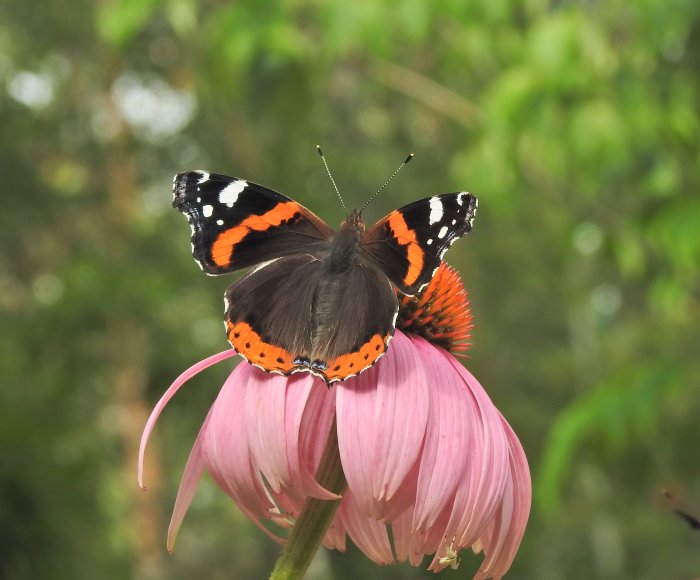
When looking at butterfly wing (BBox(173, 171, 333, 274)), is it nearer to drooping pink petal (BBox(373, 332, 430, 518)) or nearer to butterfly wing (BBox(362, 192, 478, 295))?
butterfly wing (BBox(362, 192, 478, 295))

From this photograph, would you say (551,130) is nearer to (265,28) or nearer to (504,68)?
(504,68)

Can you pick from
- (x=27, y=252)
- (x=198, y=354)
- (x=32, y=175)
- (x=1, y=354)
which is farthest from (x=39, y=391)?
(x=27, y=252)

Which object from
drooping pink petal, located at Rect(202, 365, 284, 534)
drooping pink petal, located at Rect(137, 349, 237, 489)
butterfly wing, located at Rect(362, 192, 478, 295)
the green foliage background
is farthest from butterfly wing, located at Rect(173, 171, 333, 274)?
the green foliage background

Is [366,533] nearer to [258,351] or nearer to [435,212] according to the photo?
[258,351]

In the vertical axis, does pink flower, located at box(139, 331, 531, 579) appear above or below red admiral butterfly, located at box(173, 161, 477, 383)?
below

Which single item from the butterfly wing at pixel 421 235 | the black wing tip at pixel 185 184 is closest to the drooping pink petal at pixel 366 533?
the butterfly wing at pixel 421 235
